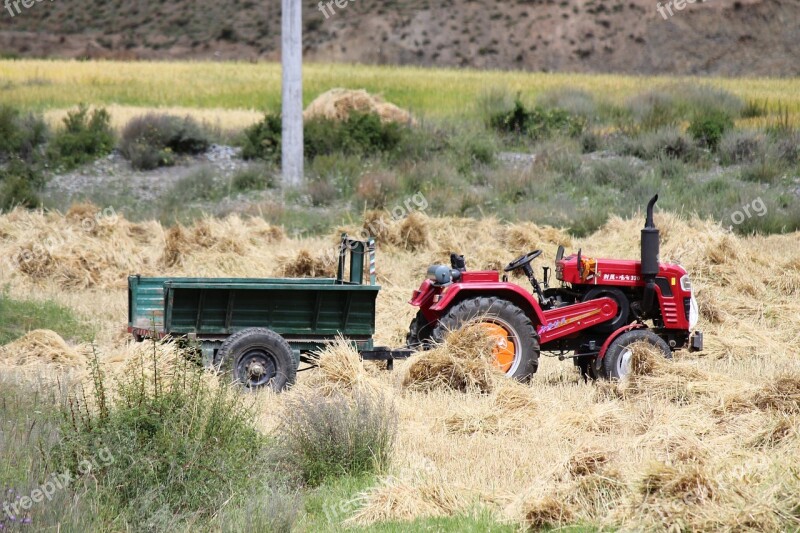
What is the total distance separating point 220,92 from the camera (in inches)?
1491

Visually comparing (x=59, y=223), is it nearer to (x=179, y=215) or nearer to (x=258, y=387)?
(x=179, y=215)

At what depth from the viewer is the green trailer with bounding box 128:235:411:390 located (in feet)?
32.0

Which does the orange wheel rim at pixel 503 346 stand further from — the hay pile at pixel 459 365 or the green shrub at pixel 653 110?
the green shrub at pixel 653 110

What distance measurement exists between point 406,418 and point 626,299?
283cm

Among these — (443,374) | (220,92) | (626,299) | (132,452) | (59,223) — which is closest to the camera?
(132,452)

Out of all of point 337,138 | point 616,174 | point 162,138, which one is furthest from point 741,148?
point 162,138

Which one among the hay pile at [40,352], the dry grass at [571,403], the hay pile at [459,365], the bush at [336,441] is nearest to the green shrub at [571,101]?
the dry grass at [571,403]

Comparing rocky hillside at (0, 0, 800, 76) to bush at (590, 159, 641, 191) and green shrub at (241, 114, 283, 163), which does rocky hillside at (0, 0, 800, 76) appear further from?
green shrub at (241, 114, 283, 163)

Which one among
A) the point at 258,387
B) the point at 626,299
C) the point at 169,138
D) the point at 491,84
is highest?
the point at 491,84

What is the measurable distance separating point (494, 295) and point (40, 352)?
4488 millimetres

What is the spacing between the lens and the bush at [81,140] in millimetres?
27469

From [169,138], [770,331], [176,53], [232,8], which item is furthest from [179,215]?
[232,8]

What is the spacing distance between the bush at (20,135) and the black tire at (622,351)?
2063 cm

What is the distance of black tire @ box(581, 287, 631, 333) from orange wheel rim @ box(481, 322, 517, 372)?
917 millimetres
